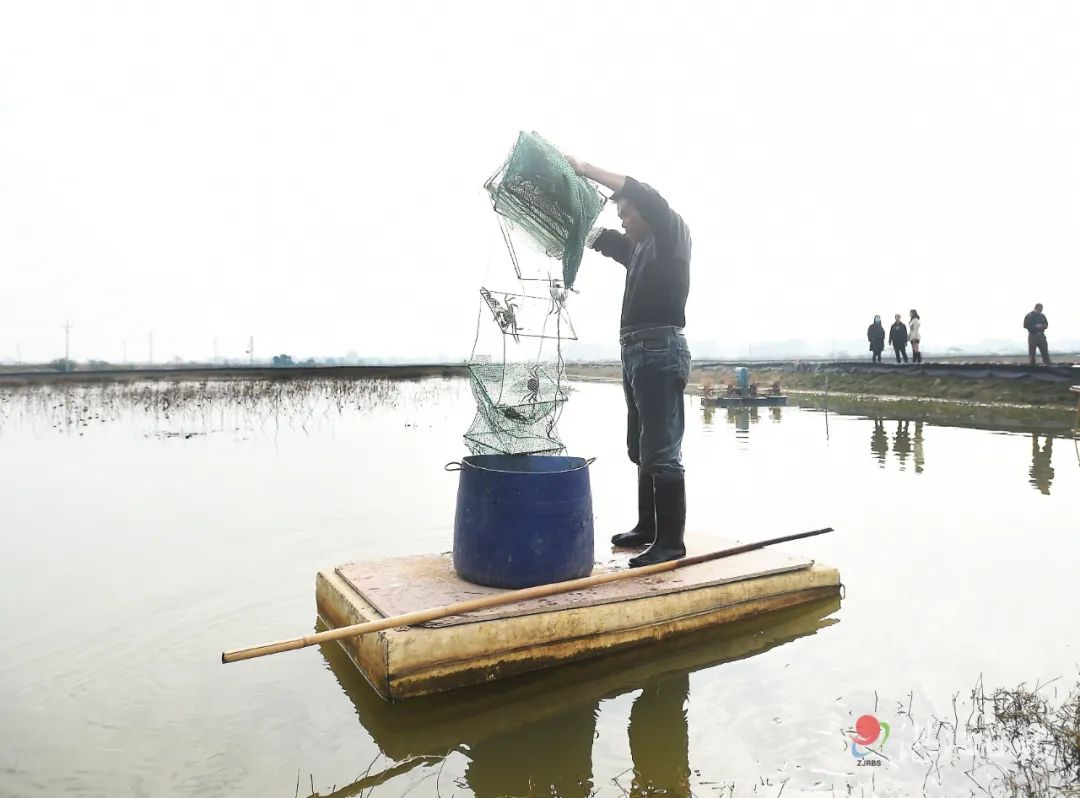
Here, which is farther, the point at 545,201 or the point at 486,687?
the point at 545,201

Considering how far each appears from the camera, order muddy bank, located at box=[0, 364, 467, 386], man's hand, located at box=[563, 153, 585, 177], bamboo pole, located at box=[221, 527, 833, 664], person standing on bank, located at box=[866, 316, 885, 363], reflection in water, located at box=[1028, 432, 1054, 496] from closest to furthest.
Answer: bamboo pole, located at box=[221, 527, 833, 664] → man's hand, located at box=[563, 153, 585, 177] → reflection in water, located at box=[1028, 432, 1054, 496] → person standing on bank, located at box=[866, 316, 885, 363] → muddy bank, located at box=[0, 364, 467, 386]

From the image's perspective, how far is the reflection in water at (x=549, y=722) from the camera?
2.39 m

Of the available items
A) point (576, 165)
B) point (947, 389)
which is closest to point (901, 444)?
point (576, 165)

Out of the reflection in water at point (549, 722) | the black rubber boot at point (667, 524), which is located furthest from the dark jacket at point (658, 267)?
the reflection in water at point (549, 722)

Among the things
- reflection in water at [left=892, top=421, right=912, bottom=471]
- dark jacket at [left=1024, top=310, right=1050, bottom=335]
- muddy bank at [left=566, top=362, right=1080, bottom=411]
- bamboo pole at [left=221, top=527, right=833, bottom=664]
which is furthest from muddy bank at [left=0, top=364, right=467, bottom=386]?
bamboo pole at [left=221, top=527, right=833, bottom=664]

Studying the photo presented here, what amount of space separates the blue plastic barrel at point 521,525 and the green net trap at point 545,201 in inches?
39.7

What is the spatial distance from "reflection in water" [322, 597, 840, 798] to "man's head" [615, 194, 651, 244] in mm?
2083

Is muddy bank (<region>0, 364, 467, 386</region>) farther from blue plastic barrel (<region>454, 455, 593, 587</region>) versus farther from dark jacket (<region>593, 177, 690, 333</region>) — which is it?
blue plastic barrel (<region>454, 455, 593, 587</region>)

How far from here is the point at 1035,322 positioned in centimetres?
1786

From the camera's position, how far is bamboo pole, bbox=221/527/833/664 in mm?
2541

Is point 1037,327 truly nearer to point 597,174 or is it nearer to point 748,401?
point 748,401

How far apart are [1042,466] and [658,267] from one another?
23.3 ft

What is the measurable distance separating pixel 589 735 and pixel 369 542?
306 centimetres

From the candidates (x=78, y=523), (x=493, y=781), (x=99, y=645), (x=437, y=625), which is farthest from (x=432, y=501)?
(x=493, y=781)
